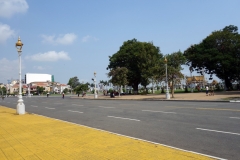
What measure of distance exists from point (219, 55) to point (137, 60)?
62.0 feet

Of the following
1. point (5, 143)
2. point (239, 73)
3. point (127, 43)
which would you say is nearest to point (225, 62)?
point (239, 73)

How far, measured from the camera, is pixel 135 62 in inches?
2361

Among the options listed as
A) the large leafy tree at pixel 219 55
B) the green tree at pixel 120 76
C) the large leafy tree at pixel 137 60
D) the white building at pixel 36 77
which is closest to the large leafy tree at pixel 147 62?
the large leafy tree at pixel 137 60

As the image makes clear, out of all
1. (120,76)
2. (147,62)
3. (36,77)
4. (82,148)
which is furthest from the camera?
(36,77)

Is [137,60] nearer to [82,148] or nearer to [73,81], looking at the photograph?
[82,148]

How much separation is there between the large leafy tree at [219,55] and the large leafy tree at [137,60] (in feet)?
32.3

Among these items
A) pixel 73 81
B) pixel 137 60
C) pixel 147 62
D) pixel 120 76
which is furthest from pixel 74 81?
pixel 120 76

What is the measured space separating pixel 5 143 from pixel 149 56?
5137cm

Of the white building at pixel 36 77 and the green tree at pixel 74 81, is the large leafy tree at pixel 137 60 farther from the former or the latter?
the white building at pixel 36 77

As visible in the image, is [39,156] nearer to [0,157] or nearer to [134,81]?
[0,157]

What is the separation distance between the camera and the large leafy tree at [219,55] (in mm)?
51406

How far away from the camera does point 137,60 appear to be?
5891 cm

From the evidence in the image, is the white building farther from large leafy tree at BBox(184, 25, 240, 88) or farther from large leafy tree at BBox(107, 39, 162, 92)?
large leafy tree at BBox(184, 25, 240, 88)

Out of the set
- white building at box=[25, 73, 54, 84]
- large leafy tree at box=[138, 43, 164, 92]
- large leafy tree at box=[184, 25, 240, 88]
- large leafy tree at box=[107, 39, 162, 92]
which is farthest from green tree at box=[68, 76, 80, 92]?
large leafy tree at box=[184, 25, 240, 88]
